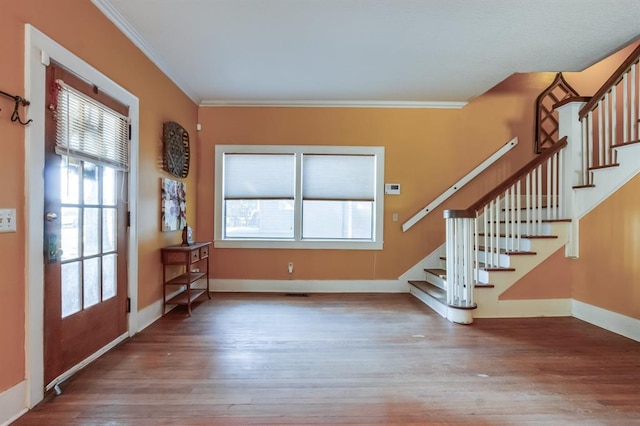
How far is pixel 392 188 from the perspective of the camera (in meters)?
4.56

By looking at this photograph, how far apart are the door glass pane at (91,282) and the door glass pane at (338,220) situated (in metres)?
2.65

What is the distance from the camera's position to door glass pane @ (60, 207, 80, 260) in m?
2.10

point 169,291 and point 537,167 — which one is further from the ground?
point 537,167

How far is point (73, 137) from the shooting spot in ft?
7.00

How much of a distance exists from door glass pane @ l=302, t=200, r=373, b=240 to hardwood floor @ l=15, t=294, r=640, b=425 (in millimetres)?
1479

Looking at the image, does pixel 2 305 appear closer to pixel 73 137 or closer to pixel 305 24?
pixel 73 137

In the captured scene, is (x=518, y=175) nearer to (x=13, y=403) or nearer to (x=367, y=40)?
(x=367, y=40)

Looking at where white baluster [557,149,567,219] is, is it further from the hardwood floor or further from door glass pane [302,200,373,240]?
door glass pane [302,200,373,240]

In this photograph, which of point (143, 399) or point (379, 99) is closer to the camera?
point (143, 399)

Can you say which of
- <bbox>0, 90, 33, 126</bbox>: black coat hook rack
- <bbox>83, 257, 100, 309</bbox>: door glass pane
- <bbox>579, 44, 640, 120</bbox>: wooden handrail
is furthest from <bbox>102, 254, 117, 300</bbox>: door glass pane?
<bbox>579, 44, 640, 120</bbox>: wooden handrail

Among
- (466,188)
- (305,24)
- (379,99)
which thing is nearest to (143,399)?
(305,24)

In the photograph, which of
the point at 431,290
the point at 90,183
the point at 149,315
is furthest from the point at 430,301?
the point at 90,183

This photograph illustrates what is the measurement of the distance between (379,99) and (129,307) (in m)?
3.93

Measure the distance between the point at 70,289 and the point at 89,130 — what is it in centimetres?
116
